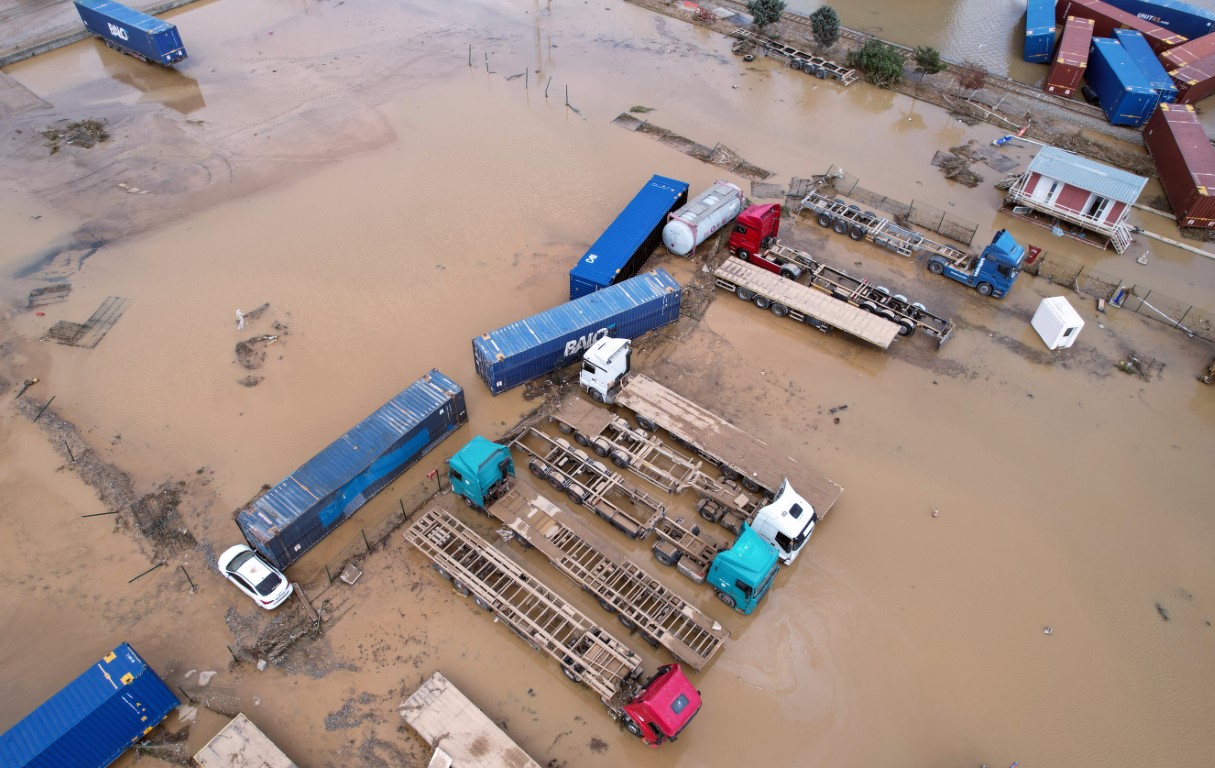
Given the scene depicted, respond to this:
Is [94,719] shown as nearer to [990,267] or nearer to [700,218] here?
[700,218]

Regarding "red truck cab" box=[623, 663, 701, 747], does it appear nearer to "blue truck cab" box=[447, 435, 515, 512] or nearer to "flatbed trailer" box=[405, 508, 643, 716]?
"flatbed trailer" box=[405, 508, 643, 716]

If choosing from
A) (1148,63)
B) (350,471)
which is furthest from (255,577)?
(1148,63)

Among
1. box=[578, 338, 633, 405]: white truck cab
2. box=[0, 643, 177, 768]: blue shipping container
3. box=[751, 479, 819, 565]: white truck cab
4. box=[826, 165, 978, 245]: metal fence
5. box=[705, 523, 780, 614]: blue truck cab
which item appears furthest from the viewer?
box=[826, 165, 978, 245]: metal fence

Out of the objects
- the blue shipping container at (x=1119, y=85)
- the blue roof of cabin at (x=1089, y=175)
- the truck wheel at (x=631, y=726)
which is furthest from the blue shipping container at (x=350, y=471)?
the blue shipping container at (x=1119, y=85)

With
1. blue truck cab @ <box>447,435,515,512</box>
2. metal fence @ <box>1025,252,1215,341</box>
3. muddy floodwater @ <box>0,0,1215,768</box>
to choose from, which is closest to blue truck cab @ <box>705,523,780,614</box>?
muddy floodwater @ <box>0,0,1215,768</box>

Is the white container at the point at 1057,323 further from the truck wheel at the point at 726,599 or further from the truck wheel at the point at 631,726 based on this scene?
the truck wheel at the point at 631,726

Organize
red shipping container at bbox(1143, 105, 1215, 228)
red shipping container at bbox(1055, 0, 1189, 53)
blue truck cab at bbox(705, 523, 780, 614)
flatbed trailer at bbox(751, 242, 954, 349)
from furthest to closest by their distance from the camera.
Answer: red shipping container at bbox(1055, 0, 1189, 53), red shipping container at bbox(1143, 105, 1215, 228), flatbed trailer at bbox(751, 242, 954, 349), blue truck cab at bbox(705, 523, 780, 614)

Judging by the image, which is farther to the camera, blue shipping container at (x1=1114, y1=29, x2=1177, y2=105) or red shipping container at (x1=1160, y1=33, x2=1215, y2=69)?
red shipping container at (x1=1160, y1=33, x2=1215, y2=69)
